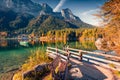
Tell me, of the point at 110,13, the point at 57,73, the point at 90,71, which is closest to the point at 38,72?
the point at 57,73

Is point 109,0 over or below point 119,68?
over

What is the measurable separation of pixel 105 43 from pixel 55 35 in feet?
580

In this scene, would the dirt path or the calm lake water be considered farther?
the calm lake water

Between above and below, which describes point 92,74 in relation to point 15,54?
above

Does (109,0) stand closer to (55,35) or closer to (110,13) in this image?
(110,13)

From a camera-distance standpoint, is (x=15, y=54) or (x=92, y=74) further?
(x=15, y=54)

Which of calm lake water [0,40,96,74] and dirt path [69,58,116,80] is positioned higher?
Answer: dirt path [69,58,116,80]

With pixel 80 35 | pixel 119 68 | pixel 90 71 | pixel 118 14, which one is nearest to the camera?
pixel 118 14

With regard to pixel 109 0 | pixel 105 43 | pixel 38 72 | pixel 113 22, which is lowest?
pixel 38 72

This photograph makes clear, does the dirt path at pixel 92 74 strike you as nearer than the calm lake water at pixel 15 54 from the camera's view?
Yes

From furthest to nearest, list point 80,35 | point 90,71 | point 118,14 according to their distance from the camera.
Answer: point 80,35, point 90,71, point 118,14

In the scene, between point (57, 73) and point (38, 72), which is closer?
point (57, 73)

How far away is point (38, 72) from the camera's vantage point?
1669 centimetres

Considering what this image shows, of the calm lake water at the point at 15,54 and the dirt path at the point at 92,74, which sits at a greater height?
the dirt path at the point at 92,74
